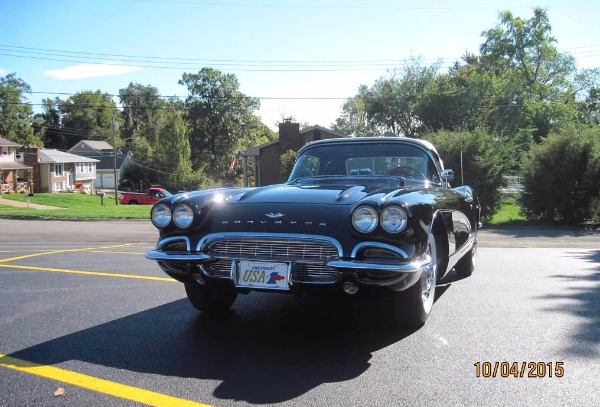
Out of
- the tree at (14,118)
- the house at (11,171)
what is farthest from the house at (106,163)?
the house at (11,171)

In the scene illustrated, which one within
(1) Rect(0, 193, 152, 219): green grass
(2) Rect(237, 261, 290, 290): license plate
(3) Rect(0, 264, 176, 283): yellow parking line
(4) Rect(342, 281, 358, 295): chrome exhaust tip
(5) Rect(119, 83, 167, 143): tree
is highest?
(5) Rect(119, 83, 167, 143): tree

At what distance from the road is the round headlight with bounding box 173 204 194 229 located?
892 mm

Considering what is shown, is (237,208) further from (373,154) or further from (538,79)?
(538,79)

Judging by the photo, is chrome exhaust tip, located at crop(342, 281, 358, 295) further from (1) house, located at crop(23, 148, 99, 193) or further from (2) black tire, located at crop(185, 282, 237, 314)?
(1) house, located at crop(23, 148, 99, 193)

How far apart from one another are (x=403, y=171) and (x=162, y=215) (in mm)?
2472

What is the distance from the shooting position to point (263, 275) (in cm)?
386

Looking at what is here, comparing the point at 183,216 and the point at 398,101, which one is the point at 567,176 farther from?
the point at 398,101

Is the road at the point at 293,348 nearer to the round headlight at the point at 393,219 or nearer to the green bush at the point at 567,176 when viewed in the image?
the round headlight at the point at 393,219

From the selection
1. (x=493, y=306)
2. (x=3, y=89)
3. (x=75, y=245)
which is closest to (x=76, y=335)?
(x=493, y=306)

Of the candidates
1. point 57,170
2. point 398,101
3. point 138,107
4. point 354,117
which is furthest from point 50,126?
point 398,101

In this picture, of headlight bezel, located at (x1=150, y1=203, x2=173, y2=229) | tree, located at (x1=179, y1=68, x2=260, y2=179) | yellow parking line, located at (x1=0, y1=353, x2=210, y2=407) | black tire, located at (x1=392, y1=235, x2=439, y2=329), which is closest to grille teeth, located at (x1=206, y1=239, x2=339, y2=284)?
headlight bezel, located at (x1=150, y1=203, x2=173, y2=229)

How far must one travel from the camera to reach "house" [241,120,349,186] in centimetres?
3102

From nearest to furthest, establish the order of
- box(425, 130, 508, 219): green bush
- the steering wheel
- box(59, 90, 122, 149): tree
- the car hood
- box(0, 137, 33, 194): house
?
the car hood → the steering wheel → box(425, 130, 508, 219): green bush → box(0, 137, 33, 194): house → box(59, 90, 122, 149): tree

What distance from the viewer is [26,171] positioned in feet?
185
